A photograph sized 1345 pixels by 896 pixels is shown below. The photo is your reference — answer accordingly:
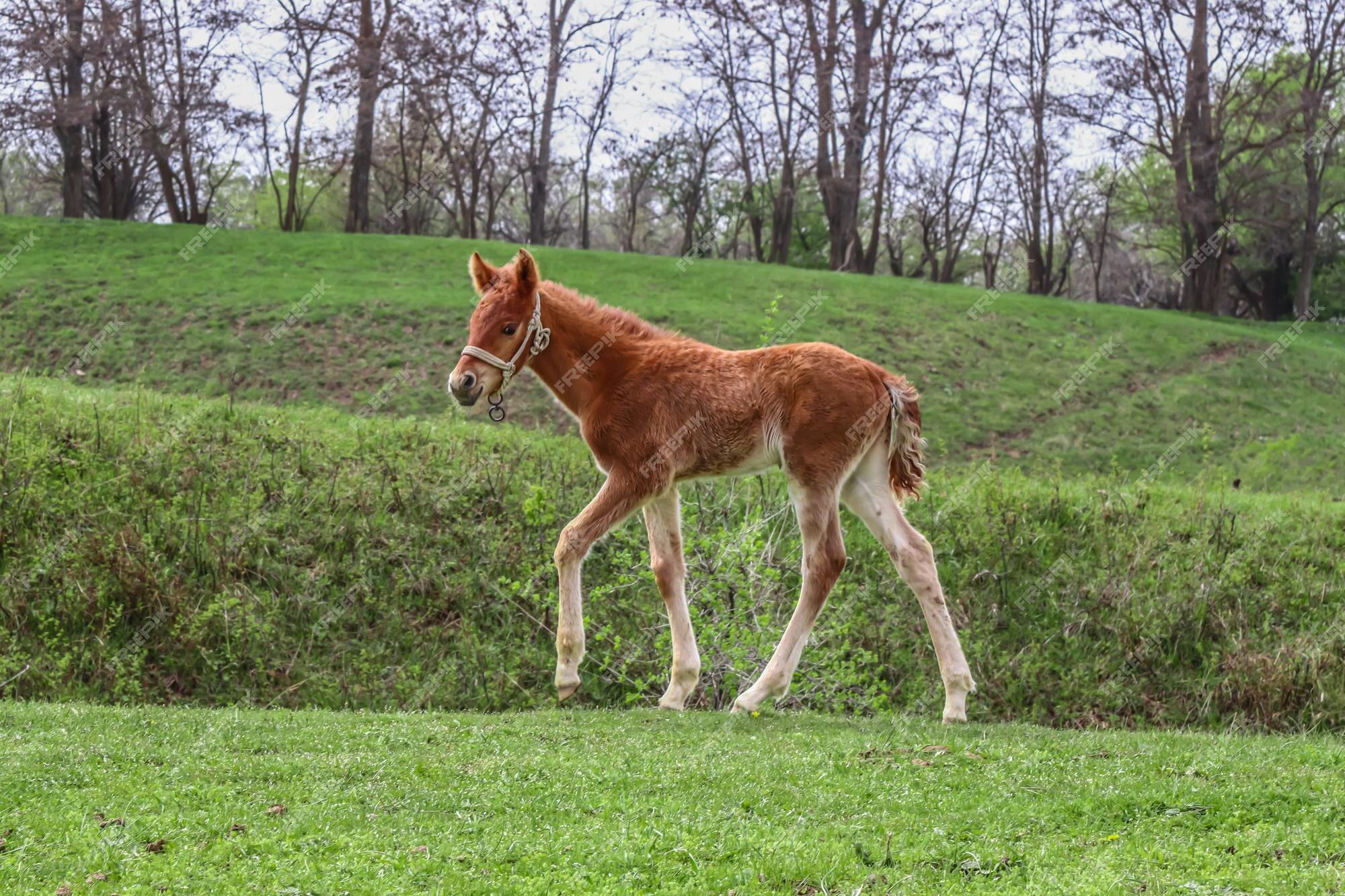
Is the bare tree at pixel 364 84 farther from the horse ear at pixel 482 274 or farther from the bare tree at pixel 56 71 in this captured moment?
the horse ear at pixel 482 274

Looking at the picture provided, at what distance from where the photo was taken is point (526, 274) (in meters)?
7.68

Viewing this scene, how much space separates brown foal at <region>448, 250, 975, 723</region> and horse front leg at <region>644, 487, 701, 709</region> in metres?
0.01

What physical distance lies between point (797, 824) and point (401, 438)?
38.4 ft

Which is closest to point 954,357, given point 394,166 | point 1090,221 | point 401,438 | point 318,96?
point 401,438

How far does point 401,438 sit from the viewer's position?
1588cm

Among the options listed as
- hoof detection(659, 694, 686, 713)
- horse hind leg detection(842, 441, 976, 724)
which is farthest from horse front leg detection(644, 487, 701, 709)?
horse hind leg detection(842, 441, 976, 724)

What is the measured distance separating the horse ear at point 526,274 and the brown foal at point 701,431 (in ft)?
0.03

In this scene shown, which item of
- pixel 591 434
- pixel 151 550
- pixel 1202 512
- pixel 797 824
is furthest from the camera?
pixel 1202 512

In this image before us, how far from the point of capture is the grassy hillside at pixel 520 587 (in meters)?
11.1

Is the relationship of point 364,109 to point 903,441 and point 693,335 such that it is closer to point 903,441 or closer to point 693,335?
point 693,335

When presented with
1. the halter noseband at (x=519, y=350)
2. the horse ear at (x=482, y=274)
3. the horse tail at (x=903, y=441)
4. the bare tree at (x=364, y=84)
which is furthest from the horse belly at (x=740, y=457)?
the bare tree at (x=364, y=84)

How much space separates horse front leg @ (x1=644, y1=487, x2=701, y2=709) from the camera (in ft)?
27.1

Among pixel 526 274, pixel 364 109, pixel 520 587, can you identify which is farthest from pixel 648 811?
pixel 364 109

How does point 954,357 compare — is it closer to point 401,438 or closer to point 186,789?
point 401,438
